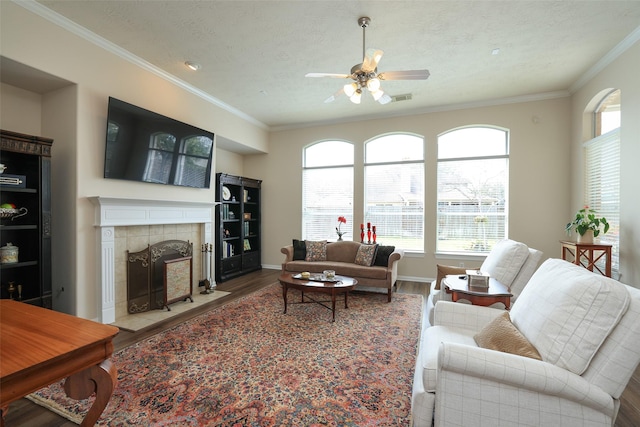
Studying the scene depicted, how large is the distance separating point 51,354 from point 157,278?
122 inches

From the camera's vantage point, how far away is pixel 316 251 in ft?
16.8

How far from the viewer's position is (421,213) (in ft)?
18.0

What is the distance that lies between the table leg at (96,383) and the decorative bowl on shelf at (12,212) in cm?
244

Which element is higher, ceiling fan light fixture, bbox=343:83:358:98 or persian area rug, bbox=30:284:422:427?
ceiling fan light fixture, bbox=343:83:358:98

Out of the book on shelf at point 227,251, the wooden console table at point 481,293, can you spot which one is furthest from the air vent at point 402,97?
the book on shelf at point 227,251

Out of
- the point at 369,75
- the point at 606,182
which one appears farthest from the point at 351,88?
the point at 606,182

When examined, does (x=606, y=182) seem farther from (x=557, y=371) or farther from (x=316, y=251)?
(x=316, y=251)

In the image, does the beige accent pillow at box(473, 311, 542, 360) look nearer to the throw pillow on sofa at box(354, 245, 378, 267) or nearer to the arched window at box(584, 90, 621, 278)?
the throw pillow on sofa at box(354, 245, 378, 267)

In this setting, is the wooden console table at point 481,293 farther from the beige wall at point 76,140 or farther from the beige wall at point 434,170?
the beige wall at point 76,140

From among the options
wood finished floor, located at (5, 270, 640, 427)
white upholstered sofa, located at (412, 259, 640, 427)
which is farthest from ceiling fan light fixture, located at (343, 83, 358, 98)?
wood finished floor, located at (5, 270, 640, 427)

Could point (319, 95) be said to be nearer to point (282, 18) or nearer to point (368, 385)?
point (282, 18)

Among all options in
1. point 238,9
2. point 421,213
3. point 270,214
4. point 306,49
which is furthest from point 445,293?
point 270,214

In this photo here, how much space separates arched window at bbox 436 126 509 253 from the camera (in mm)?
5078

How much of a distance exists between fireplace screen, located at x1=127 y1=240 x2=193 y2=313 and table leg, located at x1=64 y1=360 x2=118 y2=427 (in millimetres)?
2630
